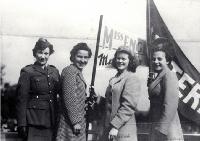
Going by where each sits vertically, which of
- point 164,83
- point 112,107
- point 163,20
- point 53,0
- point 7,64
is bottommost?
point 112,107

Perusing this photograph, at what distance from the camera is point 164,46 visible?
2.16m

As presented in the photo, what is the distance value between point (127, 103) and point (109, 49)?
1.84 feet

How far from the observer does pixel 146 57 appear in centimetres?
215

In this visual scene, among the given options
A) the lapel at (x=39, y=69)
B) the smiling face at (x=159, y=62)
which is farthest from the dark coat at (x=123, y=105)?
the lapel at (x=39, y=69)

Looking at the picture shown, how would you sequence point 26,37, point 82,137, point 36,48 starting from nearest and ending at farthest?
1. point 82,137
2. point 36,48
3. point 26,37

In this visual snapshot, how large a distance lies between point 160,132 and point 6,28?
1567 mm

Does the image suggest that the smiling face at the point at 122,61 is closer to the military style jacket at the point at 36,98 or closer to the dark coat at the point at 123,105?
the dark coat at the point at 123,105

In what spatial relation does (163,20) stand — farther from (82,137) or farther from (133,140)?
(82,137)

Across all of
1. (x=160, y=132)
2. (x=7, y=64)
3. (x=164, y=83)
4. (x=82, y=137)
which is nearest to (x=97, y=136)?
(x=82, y=137)

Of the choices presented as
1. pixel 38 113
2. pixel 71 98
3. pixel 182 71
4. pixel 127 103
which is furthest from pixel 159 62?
pixel 38 113

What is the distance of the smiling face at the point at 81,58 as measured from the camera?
187 cm

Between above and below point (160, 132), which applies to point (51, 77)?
above

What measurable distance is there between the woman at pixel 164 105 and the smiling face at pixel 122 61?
0.30 metres

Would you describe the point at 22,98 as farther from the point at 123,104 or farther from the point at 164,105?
the point at 164,105
